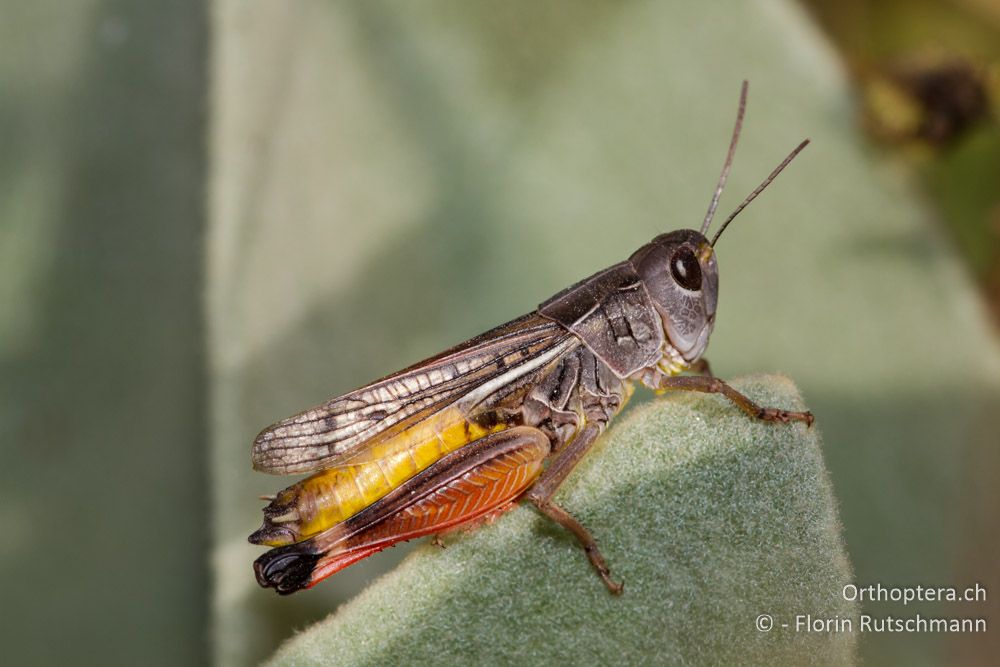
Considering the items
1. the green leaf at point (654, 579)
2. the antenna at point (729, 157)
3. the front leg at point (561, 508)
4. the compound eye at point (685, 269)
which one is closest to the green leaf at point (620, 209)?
the antenna at point (729, 157)

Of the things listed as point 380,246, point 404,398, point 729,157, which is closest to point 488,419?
point 404,398

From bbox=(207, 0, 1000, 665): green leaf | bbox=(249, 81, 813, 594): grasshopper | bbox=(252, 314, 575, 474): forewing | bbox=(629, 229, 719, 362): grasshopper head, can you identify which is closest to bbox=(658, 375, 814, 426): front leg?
bbox=(249, 81, 813, 594): grasshopper

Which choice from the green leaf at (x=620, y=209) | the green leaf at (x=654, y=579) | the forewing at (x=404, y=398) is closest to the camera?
the green leaf at (x=654, y=579)

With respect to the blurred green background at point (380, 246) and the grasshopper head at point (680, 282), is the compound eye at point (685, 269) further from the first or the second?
the blurred green background at point (380, 246)

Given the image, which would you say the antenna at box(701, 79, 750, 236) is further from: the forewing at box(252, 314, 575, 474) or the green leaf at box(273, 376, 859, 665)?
the green leaf at box(273, 376, 859, 665)

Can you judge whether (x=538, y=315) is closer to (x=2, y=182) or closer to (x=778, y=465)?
(x=778, y=465)

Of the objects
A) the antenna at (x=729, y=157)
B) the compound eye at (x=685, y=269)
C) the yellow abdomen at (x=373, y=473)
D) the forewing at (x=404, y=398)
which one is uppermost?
the antenna at (x=729, y=157)
